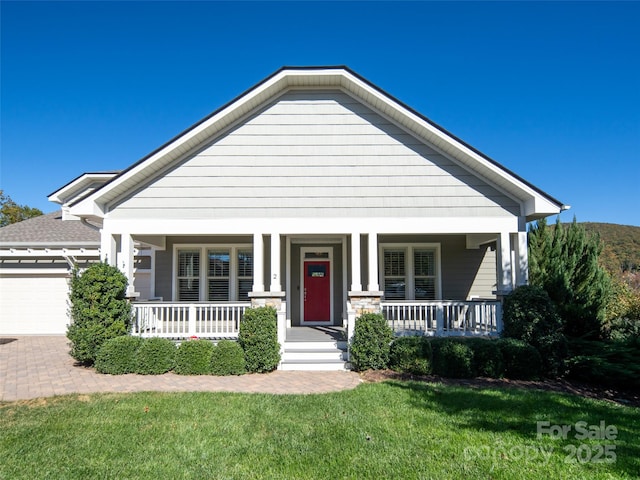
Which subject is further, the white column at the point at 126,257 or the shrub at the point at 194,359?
the white column at the point at 126,257

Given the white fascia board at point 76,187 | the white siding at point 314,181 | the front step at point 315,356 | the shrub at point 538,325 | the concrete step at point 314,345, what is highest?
the white fascia board at point 76,187

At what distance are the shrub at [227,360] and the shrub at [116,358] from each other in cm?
175

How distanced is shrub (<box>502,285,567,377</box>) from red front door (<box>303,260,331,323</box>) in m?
5.25

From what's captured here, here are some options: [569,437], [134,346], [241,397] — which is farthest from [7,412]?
[569,437]

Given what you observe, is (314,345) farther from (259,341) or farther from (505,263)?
(505,263)

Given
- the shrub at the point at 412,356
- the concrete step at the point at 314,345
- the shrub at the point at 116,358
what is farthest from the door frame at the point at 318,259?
the shrub at the point at 116,358

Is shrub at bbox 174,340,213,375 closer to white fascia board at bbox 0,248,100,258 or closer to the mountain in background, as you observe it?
white fascia board at bbox 0,248,100,258

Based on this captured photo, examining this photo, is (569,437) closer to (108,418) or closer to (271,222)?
(108,418)

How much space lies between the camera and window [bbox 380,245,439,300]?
12219 mm

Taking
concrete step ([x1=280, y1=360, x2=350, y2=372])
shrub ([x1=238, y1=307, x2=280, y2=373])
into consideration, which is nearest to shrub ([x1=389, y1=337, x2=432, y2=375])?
concrete step ([x1=280, y1=360, x2=350, y2=372])

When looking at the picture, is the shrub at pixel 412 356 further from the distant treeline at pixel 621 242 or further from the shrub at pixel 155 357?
the distant treeline at pixel 621 242

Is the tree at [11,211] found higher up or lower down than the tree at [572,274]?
higher up

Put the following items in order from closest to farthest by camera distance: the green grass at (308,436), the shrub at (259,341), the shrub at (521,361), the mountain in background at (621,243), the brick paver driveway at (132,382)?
the green grass at (308,436), the brick paver driveway at (132,382), the shrub at (521,361), the shrub at (259,341), the mountain in background at (621,243)

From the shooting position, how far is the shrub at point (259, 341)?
847 cm
